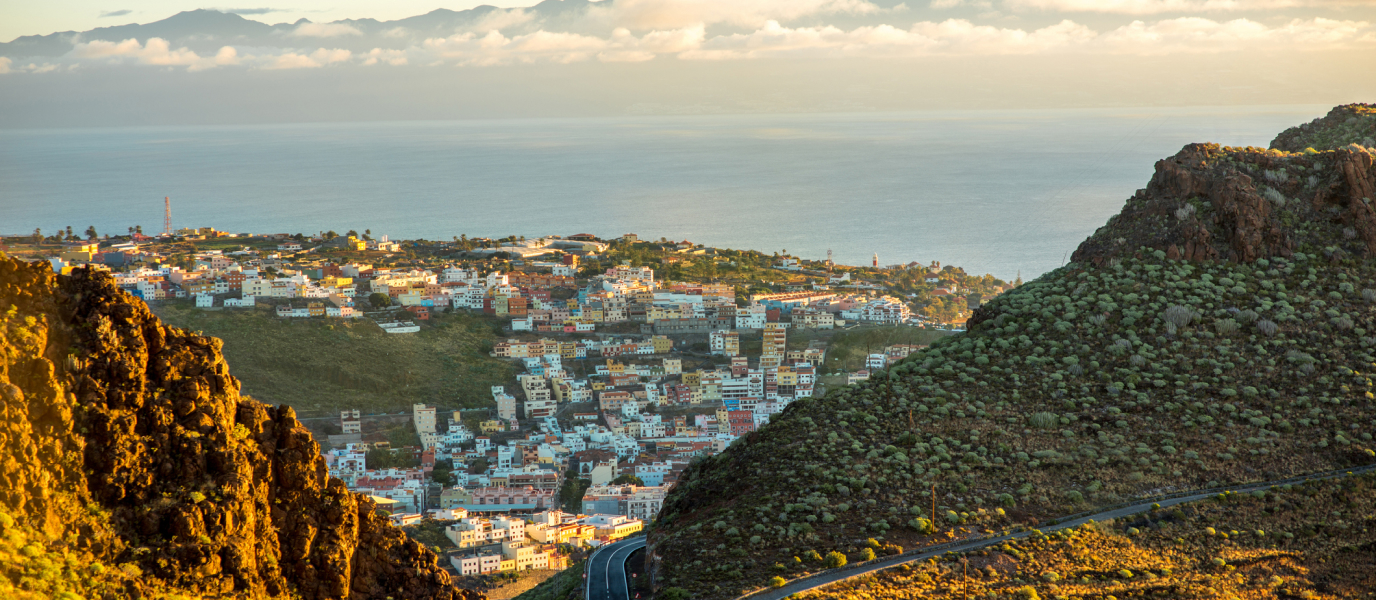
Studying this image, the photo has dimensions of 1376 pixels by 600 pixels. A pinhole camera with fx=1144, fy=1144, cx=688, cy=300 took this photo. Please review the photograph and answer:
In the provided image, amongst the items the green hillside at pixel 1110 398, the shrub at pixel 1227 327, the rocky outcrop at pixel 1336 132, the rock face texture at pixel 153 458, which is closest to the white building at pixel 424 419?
the green hillside at pixel 1110 398

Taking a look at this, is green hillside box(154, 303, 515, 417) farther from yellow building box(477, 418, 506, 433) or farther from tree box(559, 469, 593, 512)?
tree box(559, 469, 593, 512)

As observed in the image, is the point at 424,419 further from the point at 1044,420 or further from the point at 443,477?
the point at 1044,420

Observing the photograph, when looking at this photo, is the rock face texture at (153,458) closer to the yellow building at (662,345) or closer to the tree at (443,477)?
the tree at (443,477)

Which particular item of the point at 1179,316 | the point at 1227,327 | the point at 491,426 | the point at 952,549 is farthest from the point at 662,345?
the point at 952,549

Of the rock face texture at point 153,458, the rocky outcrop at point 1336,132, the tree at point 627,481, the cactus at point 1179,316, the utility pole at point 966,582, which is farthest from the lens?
the tree at point 627,481

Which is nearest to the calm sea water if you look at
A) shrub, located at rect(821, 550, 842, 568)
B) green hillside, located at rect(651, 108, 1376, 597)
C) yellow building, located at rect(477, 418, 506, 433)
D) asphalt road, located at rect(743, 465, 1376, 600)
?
yellow building, located at rect(477, 418, 506, 433)

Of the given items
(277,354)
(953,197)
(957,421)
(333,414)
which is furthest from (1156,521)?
(953,197)
